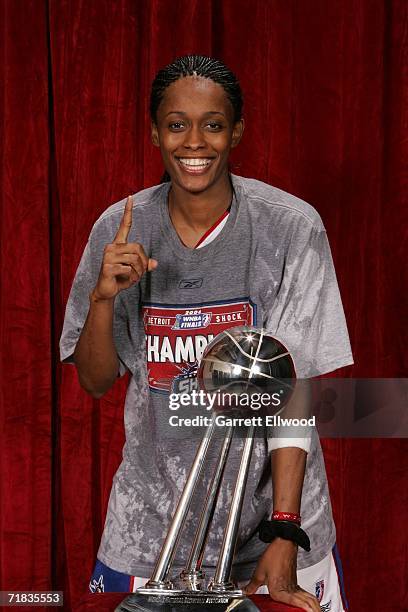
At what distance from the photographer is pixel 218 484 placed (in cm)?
89

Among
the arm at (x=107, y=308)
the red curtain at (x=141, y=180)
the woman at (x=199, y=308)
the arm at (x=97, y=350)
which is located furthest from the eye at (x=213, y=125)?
the red curtain at (x=141, y=180)

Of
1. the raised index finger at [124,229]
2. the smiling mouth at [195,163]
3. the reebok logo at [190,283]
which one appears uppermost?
the smiling mouth at [195,163]

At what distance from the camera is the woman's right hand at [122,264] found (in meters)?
0.99

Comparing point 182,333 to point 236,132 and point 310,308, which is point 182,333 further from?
point 236,132

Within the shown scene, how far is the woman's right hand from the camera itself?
3.24 ft

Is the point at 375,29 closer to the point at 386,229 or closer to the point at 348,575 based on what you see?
the point at 386,229

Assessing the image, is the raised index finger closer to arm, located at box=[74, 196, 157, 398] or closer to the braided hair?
arm, located at box=[74, 196, 157, 398]

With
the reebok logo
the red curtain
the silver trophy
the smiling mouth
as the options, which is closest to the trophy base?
the silver trophy

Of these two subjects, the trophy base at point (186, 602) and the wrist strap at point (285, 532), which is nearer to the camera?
the trophy base at point (186, 602)

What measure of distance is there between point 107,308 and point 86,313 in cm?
16

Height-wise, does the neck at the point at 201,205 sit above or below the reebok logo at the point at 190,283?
above

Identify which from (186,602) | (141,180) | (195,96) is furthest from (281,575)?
(141,180)

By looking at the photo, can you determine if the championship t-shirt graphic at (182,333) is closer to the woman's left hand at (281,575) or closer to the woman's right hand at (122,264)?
the woman's right hand at (122,264)

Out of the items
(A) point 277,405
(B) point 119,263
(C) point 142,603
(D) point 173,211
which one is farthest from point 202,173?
(C) point 142,603
